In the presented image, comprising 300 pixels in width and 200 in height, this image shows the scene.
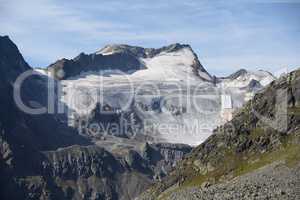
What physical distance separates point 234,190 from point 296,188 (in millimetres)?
18596

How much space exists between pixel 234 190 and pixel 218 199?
45.5 feet

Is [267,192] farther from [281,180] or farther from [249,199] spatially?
[281,180]

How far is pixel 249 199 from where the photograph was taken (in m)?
161

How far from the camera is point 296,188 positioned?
174 metres

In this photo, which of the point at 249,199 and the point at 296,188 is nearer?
the point at 249,199

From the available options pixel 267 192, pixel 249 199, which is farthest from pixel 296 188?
pixel 249 199

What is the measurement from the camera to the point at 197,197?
Answer: 641ft

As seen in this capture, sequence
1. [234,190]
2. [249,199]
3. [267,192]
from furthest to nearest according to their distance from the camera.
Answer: [234,190] < [267,192] < [249,199]

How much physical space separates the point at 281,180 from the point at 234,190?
57.4ft

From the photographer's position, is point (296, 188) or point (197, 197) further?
point (197, 197)

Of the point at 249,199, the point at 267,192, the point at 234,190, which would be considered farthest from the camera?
the point at 234,190

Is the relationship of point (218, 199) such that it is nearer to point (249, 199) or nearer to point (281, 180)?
point (249, 199)

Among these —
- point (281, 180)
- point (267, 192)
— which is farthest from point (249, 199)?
point (281, 180)

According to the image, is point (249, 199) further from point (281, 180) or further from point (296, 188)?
point (281, 180)
